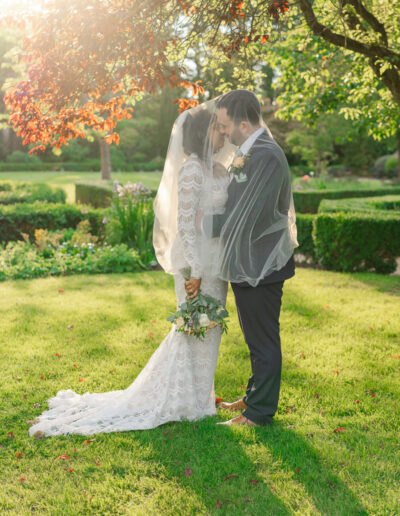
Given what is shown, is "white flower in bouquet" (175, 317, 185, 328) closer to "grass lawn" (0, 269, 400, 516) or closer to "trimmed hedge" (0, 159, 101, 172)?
"grass lawn" (0, 269, 400, 516)

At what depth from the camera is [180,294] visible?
3.32 metres

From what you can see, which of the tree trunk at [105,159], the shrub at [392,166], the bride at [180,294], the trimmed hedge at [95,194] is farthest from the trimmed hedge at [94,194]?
the shrub at [392,166]

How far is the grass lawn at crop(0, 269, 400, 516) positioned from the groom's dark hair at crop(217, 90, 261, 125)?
6.66 ft

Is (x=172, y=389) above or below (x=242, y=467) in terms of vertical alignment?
above

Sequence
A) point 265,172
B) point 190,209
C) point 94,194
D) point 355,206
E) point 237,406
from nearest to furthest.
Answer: point 265,172 < point 190,209 < point 237,406 < point 355,206 < point 94,194

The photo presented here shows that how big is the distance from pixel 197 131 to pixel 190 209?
19.9 inches

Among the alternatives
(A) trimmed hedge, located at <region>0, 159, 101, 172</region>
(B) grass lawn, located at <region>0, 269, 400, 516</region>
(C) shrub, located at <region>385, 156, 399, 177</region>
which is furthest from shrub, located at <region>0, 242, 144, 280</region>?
(A) trimmed hedge, located at <region>0, 159, 101, 172</region>

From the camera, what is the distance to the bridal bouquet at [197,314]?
3131mm

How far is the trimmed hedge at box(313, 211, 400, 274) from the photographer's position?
299 inches

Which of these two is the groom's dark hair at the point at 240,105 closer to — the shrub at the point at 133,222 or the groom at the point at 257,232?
the groom at the point at 257,232

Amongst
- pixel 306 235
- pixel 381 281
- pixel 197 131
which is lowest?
pixel 381 281

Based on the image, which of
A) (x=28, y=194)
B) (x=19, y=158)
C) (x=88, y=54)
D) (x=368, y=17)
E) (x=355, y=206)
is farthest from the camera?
(x=19, y=158)

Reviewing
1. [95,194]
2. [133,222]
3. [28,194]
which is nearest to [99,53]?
[133,222]

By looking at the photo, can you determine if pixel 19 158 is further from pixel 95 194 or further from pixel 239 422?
pixel 239 422
